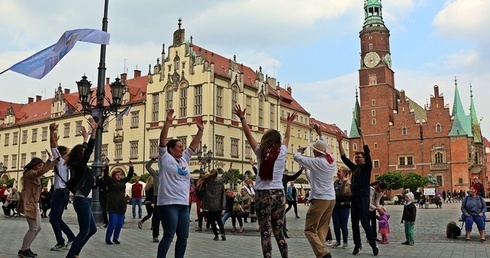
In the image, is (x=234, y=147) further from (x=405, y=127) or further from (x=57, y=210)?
(x=57, y=210)

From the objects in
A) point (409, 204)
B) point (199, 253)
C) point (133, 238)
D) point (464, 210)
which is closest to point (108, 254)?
point (199, 253)

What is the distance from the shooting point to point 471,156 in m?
73.9

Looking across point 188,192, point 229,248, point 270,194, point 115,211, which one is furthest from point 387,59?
point 188,192

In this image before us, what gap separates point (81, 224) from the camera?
7.31 meters

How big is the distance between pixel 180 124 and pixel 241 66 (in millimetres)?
12663

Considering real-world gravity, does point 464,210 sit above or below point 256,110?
below

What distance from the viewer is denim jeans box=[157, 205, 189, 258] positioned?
6.12m

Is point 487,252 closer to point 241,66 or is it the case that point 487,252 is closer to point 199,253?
point 199,253

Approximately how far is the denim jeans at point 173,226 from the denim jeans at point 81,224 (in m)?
1.72

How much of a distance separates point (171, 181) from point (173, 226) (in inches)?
22.8

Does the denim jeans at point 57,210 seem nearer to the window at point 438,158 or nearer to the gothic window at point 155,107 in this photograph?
the gothic window at point 155,107

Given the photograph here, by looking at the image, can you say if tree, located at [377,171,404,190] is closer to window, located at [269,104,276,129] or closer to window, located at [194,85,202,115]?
window, located at [269,104,276,129]

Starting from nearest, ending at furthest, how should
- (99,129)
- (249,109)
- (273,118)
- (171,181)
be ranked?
(171,181)
(99,129)
(249,109)
(273,118)

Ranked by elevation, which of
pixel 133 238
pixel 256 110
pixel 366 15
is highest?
pixel 366 15
